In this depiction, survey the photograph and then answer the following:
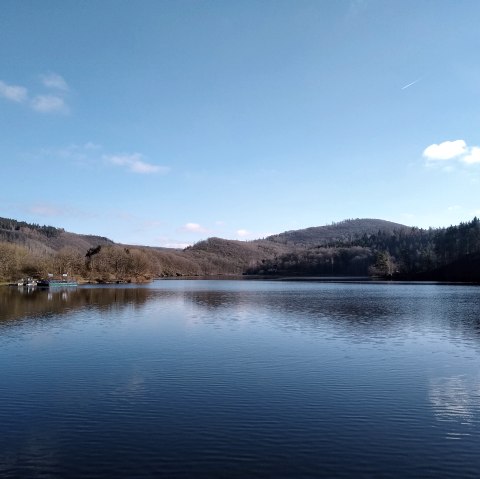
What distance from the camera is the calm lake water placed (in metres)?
13.8

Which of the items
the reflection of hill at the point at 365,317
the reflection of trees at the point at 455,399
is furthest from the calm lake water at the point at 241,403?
the reflection of hill at the point at 365,317

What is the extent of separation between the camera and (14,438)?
15.6 m

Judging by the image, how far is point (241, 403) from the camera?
63.9 ft

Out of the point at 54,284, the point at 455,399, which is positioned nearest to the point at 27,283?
the point at 54,284

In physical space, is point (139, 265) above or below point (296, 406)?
above

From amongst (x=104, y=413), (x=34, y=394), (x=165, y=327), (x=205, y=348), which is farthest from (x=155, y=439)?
(x=165, y=327)

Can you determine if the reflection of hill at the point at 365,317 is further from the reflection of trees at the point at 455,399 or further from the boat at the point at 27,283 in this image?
the boat at the point at 27,283

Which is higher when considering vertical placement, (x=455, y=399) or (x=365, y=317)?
(x=365, y=317)

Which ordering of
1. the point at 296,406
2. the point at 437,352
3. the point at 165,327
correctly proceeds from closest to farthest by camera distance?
the point at 296,406, the point at 437,352, the point at 165,327

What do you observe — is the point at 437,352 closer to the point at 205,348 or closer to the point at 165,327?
the point at 205,348

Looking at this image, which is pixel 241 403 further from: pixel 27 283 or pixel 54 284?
pixel 27 283

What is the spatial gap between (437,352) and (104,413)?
21.3 metres

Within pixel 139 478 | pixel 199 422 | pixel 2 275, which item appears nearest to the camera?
pixel 139 478

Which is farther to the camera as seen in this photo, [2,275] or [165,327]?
[2,275]
